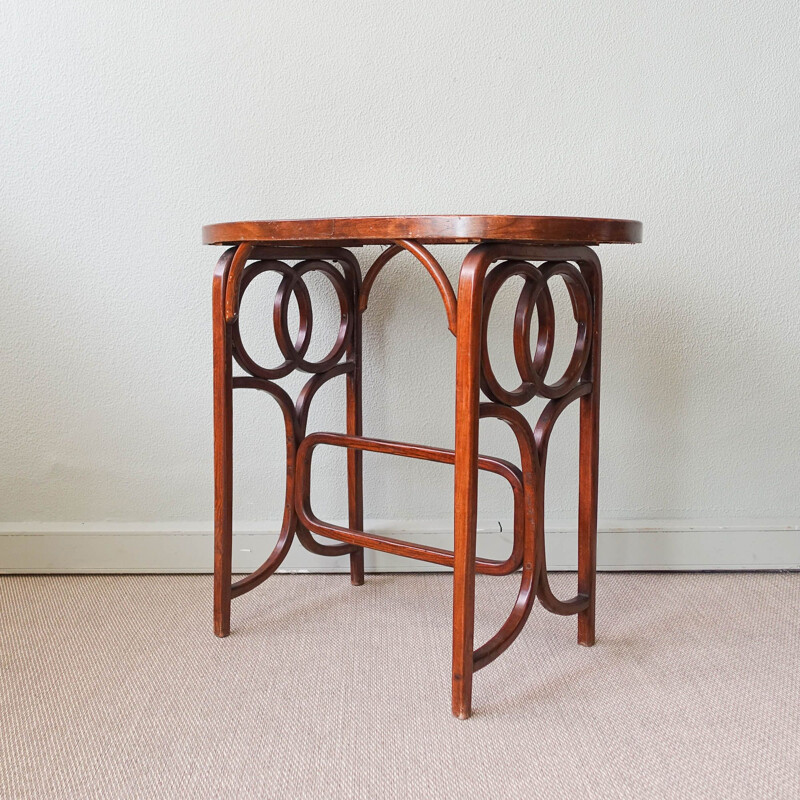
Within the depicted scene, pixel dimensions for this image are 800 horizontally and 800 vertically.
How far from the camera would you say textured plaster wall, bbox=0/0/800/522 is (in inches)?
76.0

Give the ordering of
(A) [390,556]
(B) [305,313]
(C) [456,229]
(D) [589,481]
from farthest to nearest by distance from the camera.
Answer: (A) [390,556], (B) [305,313], (D) [589,481], (C) [456,229]

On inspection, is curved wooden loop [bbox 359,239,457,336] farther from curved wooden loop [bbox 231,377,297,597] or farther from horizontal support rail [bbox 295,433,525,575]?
curved wooden loop [bbox 231,377,297,597]

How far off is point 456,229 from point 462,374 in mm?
232

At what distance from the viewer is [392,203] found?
1.99m

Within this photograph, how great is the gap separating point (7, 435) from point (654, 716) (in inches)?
64.8

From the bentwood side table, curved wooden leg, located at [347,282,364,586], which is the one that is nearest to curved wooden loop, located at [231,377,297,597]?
the bentwood side table

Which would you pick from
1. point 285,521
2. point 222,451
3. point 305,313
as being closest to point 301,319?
point 305,313

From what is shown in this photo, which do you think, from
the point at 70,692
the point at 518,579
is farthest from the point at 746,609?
the point at 70,692

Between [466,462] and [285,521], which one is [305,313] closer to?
[285,521]

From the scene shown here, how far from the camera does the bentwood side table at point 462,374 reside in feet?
4.49

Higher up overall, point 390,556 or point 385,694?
point 390,556

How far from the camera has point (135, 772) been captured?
1312mm

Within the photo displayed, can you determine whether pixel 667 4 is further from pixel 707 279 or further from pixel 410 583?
pixel 410 583

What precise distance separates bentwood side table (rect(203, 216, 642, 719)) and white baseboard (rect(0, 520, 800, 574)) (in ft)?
0.63
